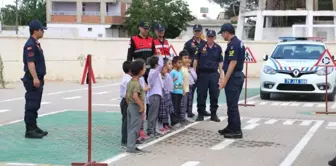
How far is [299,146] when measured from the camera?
10531 millimetres

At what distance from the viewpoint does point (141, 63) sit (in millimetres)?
9500

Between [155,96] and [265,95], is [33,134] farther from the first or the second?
[265,95]

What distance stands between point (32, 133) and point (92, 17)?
71220 mm

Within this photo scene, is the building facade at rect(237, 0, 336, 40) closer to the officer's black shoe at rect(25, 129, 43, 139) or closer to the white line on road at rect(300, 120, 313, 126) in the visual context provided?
the white line on road at rect(300, 120, 313, 126)

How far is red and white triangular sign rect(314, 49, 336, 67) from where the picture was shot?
53.6 ft

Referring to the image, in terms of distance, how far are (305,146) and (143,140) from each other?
2.60 m

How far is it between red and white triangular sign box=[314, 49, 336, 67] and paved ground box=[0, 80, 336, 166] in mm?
1223

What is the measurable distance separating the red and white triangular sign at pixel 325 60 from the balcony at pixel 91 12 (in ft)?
215

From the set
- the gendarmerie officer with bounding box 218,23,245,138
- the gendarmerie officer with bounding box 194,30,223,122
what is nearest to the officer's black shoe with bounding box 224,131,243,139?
the gendarmerie officer with bounding box 218,23,245,138

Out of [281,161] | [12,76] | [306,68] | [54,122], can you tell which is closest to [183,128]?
[54,122]

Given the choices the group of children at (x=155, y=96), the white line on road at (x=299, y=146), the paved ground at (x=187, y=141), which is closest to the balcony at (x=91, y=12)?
the paved ground at (x=187, y=141)

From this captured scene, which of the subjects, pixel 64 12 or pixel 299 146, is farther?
pixel 64 12

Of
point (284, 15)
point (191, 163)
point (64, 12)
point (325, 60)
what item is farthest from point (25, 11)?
point (191, 163)

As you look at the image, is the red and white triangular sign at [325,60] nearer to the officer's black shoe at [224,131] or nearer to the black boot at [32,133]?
the officer's black shoe at [224,131]
